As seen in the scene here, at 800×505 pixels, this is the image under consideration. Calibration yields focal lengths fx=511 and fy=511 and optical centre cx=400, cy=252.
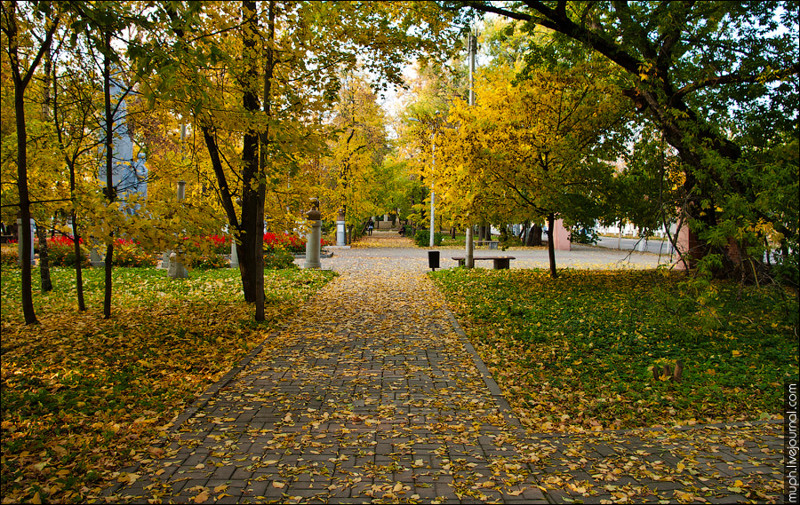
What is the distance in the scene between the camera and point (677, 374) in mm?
5809

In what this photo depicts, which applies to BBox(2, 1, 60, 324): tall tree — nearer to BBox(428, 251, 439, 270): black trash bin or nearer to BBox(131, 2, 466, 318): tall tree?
BBox(131, 2, 466, 318): tall tree

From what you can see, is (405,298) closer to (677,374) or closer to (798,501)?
(677,374)

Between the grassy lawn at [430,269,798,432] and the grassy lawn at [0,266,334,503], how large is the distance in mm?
3455

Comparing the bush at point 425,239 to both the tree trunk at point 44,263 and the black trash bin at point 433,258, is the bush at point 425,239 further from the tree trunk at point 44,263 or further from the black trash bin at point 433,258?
the tree trunk at point 44,263

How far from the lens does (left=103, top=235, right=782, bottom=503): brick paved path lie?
3.34 metres

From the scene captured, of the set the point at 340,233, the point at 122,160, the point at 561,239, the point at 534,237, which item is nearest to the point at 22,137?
the point at 122,160

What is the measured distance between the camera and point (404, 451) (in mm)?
3945

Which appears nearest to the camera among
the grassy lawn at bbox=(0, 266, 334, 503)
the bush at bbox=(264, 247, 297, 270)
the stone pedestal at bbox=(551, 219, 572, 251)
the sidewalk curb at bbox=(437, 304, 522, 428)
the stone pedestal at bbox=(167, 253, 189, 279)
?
the grassy lawn at bbox=(0, 266, 334, 503)

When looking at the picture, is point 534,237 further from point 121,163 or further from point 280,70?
point 121,163

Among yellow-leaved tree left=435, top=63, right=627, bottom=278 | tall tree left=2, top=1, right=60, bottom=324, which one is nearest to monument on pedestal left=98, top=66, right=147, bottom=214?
tall tree left=2, top=1, right=60, bottom=324

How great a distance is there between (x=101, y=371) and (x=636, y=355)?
21.8 feet

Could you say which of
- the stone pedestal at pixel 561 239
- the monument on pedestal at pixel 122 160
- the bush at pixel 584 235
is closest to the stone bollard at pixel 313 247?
the monument on pedestal at pixel 122 160

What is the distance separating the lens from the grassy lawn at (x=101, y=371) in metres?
3.70

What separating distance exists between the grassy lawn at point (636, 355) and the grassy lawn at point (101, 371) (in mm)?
3455
